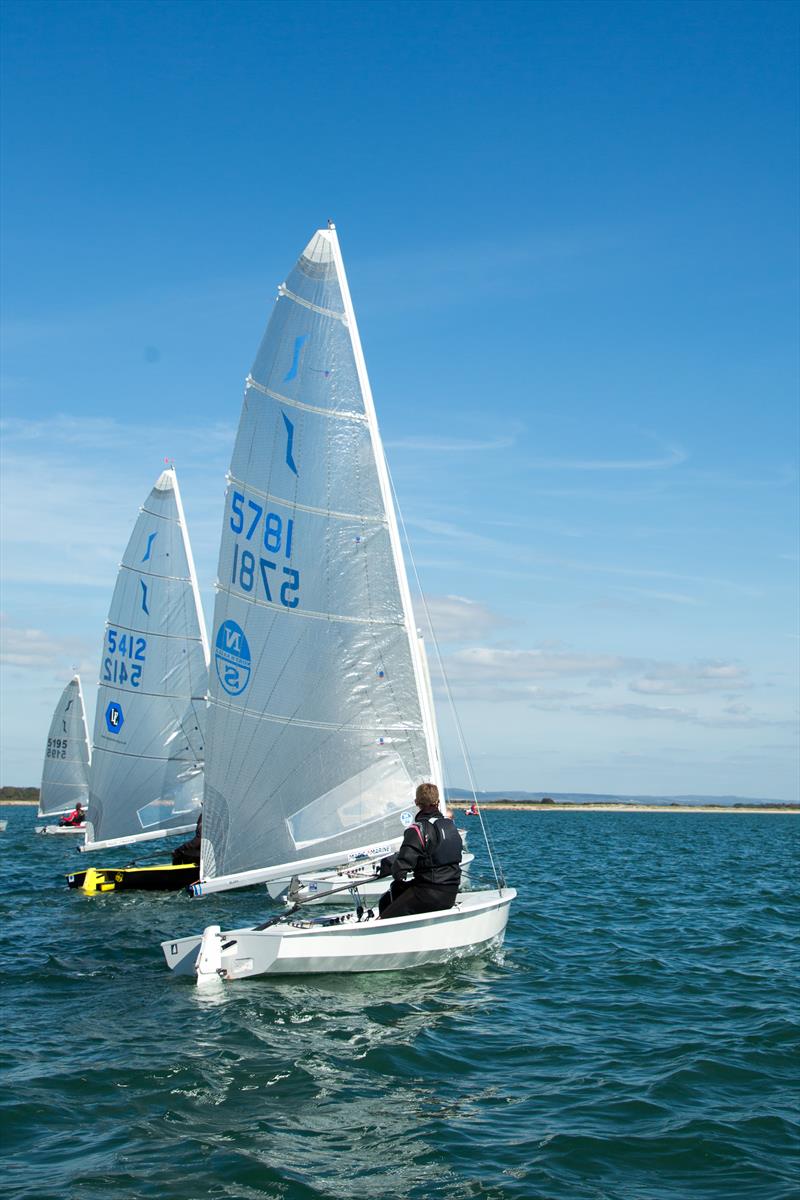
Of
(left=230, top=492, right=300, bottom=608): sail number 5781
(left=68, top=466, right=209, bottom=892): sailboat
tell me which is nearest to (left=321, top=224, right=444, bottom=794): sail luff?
(left=230, top=492, right=300, bottom=608): sail number 5781

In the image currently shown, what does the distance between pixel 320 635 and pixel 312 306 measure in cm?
463

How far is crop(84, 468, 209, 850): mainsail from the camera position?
24719mm

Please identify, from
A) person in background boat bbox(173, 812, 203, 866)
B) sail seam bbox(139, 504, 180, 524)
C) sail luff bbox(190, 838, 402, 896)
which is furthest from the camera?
sail seam bbox(139, 504, 180, 524)

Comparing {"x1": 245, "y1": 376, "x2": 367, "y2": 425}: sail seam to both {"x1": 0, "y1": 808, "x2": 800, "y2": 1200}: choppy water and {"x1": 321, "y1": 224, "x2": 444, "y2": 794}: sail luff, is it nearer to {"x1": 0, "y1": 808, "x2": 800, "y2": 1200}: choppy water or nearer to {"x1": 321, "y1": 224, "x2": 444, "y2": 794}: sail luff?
{"x1": 321, "y1": 224, "x2": 444, "y2": 794}: sail luff

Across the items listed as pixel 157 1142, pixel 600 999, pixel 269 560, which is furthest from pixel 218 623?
pixel 157 1142

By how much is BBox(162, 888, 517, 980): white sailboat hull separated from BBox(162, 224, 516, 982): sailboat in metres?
1.15

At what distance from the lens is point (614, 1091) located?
8.81 metres

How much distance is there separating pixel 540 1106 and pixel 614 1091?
2.54 feet

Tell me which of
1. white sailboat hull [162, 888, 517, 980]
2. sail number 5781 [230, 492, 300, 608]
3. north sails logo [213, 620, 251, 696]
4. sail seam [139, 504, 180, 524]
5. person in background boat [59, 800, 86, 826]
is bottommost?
person in background boat [59, 800, 86, 826]

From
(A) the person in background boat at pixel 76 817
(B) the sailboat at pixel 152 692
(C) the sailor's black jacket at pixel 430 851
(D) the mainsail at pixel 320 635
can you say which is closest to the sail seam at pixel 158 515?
(B) the sailboat at pixel 152 692

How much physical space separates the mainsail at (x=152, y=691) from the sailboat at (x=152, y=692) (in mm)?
24

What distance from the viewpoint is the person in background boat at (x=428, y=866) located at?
12.6 m

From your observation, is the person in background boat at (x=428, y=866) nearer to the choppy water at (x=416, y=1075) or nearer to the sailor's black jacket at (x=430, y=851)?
the sailor's black jacket at (x=430, y=851)

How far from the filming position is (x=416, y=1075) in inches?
362
